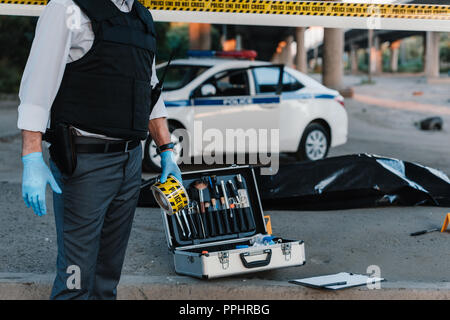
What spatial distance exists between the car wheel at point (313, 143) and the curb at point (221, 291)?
609 cm

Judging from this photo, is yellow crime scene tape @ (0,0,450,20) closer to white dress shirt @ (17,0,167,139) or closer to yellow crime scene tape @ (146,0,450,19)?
yellow crime scene tape @ (146,0,450,19)

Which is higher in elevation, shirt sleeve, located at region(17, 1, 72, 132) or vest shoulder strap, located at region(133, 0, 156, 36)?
vest shoulder strap, located at region(133, 0, 156, 36)

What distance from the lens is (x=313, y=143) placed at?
10.1 meters

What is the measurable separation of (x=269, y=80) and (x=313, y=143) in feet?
4.29

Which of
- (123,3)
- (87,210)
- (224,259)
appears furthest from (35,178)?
(224,259)

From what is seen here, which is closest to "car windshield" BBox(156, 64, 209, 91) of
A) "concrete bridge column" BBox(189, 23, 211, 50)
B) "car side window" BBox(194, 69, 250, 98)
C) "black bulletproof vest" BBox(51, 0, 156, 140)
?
"car side window" BBox(194, 69, 250, 98)

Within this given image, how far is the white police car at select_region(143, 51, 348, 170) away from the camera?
902 cm

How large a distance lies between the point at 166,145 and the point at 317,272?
68.2 inches

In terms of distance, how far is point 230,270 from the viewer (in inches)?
155

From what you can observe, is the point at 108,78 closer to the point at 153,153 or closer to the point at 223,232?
the point at 223,232
